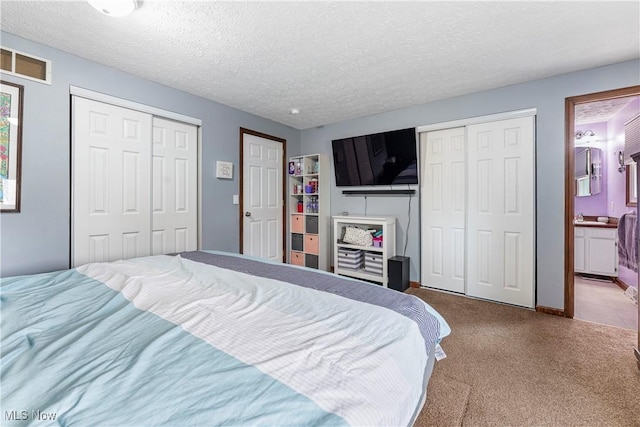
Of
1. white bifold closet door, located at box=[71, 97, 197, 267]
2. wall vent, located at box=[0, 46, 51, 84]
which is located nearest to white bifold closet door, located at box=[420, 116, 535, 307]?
white bifold closet door, located at box=[71, 97, 197, 267]

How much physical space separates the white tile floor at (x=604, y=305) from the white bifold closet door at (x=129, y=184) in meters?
4.42

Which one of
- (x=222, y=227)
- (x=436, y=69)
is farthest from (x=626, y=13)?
(x=222, y=227)

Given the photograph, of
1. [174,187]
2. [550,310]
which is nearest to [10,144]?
[174,187]

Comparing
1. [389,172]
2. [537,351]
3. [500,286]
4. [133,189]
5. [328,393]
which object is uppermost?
[389,172]

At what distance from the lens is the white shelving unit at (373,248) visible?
11.8 ft

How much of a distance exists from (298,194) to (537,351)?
11.2 ft

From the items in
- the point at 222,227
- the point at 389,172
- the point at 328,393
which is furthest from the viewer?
the point at 389,172

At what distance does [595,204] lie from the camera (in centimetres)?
443

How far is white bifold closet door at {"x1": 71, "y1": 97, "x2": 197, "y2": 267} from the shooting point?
2.41 meters

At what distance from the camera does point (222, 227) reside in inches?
137

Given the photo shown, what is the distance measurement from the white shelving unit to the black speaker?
0.07 m

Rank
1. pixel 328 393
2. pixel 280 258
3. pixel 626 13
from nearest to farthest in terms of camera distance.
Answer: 1. pixel 328 393
2. pixel 626 13
3. pixel 280 258

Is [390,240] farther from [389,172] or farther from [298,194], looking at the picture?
[298,194]
